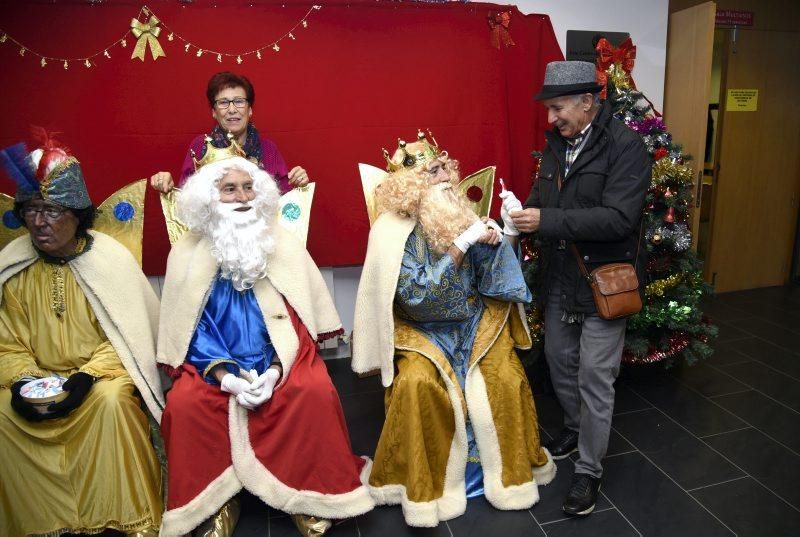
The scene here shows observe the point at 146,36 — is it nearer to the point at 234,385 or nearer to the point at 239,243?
the point at 239,243

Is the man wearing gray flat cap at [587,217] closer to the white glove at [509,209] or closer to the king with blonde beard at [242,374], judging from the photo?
the white glove at [509,209]

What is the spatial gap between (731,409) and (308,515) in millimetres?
2695

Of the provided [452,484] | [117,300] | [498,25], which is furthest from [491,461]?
[498,25]

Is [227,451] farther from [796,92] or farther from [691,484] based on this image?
[796,92]

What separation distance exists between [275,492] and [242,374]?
54 cm

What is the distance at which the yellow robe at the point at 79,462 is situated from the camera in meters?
2.51

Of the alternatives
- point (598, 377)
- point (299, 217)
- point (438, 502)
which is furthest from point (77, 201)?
point (598, 377)

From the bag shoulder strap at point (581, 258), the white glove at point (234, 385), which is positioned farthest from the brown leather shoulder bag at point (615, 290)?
the white glove at point (234, 385)

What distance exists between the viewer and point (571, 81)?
268cm

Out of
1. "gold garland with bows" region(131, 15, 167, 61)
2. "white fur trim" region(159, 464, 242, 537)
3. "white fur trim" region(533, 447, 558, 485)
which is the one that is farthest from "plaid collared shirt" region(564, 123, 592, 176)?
"gold garland with bows" region(131, 15, 167, 61)

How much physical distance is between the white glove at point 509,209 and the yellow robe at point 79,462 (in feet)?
6.31

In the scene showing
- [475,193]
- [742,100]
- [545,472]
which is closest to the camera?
[545,472]

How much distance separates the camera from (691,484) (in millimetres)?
2959

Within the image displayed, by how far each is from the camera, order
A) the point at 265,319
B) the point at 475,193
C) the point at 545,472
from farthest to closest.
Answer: the point at 475,193 < the point at 545,472 < the point at 265,319
